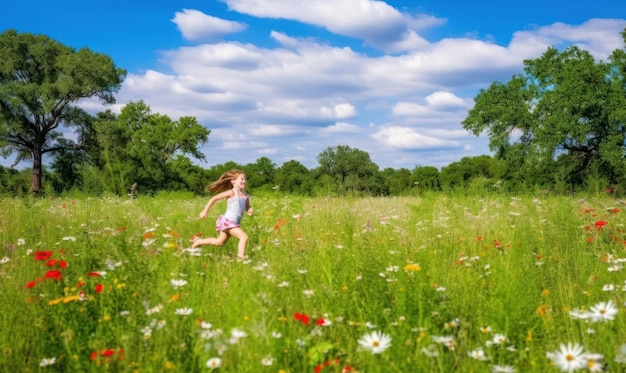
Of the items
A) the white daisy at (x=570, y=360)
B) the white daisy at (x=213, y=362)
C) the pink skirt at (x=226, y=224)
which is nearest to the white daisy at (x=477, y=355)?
the white daisy at (x=570, y=360)

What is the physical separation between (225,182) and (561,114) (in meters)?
23.5

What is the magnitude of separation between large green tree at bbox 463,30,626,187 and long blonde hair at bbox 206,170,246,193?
22623mm

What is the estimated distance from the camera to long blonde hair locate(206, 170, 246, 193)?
8.07 m

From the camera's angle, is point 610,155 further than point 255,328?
Yes

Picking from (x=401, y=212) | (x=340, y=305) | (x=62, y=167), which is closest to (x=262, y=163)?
(x=62, y=167)

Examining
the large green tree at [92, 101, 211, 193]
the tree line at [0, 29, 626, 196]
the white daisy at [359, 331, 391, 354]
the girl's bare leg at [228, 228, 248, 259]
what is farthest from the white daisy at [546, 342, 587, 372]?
the large green tree at [92, 101, 211, 193]

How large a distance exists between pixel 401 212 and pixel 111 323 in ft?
22.2

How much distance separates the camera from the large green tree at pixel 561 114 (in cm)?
2656

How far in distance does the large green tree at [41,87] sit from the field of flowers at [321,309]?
27737mm

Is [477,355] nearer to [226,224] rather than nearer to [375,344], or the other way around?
[375,344]

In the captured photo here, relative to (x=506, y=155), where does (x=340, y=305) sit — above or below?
below

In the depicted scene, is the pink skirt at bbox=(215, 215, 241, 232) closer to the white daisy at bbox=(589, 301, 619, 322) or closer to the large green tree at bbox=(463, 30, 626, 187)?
the white daisy at bbox=(589, 301, 619, 322)

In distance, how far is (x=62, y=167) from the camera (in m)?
33.2

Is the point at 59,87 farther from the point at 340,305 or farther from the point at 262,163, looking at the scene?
the point at 262,163
